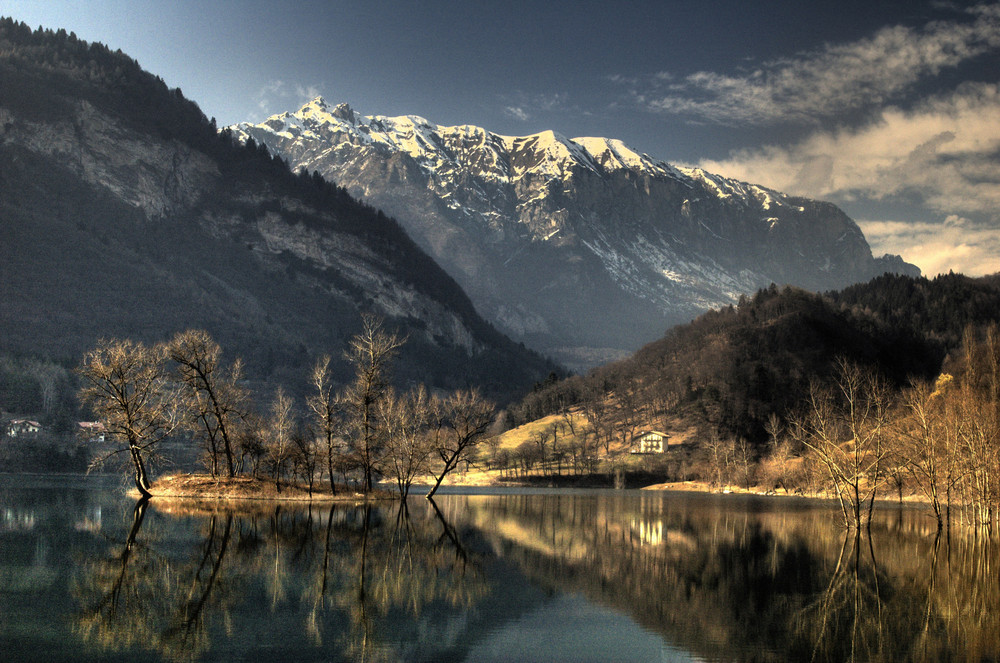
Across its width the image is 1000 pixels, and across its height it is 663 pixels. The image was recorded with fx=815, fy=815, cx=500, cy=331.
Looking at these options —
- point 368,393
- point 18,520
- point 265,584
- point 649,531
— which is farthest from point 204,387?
point 265,584

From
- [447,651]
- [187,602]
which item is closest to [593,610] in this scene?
[447,651]

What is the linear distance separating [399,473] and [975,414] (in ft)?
157

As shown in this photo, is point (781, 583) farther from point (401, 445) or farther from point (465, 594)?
point (401, 445)

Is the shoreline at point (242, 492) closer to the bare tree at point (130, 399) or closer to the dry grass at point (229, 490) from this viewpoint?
the dry grass at point (229, 490)

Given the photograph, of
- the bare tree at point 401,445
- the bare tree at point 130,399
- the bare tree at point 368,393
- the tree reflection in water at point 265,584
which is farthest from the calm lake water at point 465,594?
the bare tree at point 401,445

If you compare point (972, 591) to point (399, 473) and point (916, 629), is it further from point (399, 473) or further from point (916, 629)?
point (399, 473)

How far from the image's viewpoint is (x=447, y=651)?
1975 cm

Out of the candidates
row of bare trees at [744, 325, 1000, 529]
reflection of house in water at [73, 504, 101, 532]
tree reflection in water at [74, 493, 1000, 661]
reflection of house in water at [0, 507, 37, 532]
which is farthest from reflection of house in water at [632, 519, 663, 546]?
reflection of house in water at [0, 507, 37, 532]

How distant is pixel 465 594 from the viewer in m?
27.2

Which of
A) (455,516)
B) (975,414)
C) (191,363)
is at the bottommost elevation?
(455,516)

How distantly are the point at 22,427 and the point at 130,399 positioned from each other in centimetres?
13680

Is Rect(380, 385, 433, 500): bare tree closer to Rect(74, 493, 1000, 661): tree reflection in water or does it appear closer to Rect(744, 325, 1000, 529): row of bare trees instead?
Rect(74, 493, 1000, 661): tree reflection in water

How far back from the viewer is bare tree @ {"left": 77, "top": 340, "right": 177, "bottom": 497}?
64438 millimetres

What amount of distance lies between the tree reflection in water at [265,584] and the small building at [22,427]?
509 feet
